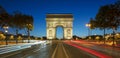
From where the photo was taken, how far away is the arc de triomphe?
5221 inches

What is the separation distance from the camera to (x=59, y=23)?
134m

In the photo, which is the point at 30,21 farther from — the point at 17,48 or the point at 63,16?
the point at 63,16

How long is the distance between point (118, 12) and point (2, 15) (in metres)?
21.9

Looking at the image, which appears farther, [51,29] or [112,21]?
[51,29]

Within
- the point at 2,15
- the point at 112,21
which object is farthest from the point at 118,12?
the point at 2,15

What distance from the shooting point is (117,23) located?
4928 cm

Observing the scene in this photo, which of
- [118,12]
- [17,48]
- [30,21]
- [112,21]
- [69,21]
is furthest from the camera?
[69,21]

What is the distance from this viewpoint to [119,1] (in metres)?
48.1

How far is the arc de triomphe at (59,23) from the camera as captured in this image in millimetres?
132625

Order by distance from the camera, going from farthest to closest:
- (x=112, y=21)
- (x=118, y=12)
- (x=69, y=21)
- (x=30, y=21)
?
(x=69, y=21) < (x=30, y=21) < (x=112, y=21) < (x=118, y=12)

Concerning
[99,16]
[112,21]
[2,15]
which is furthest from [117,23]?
[2,15]

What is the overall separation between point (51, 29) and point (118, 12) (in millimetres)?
89842

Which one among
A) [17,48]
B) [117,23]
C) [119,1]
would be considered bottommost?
[17,48]

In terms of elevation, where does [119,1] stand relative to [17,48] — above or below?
above
